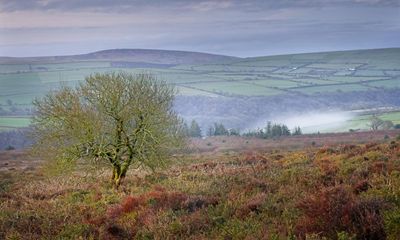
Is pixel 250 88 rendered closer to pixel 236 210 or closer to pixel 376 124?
pixel 376 124

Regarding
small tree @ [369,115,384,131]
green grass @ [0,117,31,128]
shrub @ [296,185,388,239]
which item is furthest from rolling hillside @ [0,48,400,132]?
shrub @ [296,185,388,239]

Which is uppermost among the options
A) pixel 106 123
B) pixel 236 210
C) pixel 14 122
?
pixel 106 123

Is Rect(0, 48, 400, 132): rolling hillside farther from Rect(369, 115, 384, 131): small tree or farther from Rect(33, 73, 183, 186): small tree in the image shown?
Rect(33, 73, 183, 186): small tree

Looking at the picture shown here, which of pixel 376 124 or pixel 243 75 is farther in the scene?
pixel 243 75

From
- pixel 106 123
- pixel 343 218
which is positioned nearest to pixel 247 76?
pixel 106 123

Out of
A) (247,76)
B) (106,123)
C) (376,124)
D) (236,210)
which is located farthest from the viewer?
(247,76)

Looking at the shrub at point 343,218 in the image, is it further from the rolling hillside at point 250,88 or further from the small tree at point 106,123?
the rolling hillside at point 250,88

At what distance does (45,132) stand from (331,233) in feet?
52.4

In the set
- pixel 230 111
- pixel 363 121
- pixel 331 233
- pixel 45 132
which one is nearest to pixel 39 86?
pixel 230 111

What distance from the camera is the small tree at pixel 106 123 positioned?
20.2m

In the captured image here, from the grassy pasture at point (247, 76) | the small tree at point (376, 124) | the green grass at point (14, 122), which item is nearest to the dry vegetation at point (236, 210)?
the small tree at point (376, 124)

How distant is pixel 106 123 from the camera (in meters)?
20.3

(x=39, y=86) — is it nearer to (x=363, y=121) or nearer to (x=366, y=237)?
(x=363, y=121)

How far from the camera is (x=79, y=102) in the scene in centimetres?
2062
